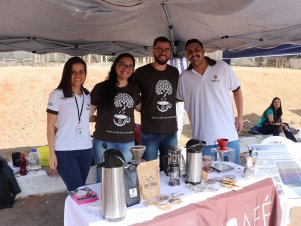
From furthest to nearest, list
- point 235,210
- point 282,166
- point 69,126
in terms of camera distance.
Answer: point 282,166 → point 69,126 → point 235,210

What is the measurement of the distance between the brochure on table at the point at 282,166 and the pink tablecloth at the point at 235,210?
764 mm

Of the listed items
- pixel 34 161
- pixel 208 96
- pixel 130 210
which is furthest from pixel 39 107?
pixel 130 210

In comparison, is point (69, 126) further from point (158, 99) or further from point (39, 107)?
point (39, 107)

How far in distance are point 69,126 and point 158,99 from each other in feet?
2.87

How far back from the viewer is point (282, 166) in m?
3.12

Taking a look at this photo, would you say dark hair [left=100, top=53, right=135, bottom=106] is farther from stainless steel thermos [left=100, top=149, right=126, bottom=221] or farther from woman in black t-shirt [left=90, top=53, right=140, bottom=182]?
stainless steel thermos [left=100, top=149, right=126, bottom=221]

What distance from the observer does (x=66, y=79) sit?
244cm

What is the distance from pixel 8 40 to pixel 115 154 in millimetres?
2950

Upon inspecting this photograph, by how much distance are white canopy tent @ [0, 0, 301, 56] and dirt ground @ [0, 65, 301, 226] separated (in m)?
2.13

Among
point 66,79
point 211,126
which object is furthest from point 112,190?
point 211,126

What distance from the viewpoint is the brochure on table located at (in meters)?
2.97

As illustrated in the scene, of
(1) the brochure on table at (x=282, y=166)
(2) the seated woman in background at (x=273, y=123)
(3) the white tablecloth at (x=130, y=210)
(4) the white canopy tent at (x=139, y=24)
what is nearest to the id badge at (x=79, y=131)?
(3) the white tablecloth at (x=130, y=210)

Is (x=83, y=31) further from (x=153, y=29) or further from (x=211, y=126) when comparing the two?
(x=211, y=126)

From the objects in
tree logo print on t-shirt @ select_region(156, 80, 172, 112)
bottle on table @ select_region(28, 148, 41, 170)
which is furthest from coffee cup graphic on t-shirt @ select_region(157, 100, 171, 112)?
bottle on table @ select_region(28, 148, 41, 170)
